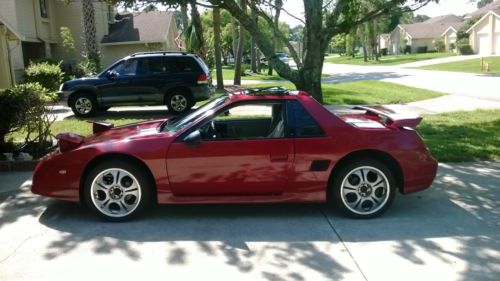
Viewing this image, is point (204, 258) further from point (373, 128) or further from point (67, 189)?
point (373, 128)

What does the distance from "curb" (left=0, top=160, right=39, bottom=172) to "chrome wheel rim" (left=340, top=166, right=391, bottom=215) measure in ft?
16.0

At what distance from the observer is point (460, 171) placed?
24.6 feet

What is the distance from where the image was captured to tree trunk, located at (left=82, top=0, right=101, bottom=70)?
24688 millimetres

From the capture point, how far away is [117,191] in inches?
215

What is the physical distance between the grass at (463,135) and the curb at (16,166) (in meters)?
6.20

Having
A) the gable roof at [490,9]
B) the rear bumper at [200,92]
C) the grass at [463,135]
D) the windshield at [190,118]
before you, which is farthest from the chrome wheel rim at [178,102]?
the gable roof at [490,9]

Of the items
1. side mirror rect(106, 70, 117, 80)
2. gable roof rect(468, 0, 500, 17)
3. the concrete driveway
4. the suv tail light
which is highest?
gable roof rect(468, 0, 500, 17)

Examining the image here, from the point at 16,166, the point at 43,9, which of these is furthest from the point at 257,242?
the point at 43,9

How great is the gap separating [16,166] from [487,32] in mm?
63577

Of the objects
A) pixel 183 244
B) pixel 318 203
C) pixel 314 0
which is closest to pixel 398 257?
pixel 318 203

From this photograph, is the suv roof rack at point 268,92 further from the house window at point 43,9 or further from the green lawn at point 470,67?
the green lawn at point 470,67

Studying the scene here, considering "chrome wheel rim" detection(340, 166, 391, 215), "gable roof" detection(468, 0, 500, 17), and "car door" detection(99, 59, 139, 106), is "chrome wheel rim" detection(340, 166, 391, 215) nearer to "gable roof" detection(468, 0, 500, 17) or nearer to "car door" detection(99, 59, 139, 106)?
"car door" detection(99, 59, 139, 106)

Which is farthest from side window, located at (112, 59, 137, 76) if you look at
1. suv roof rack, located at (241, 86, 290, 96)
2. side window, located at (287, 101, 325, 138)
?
side window, located at (287, 101, 325, 138)

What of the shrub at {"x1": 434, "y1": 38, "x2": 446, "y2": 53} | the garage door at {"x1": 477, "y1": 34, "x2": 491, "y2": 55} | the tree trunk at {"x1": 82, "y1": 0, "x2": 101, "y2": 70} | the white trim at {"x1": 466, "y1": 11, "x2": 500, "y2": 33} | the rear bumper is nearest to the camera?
the rear bumper
